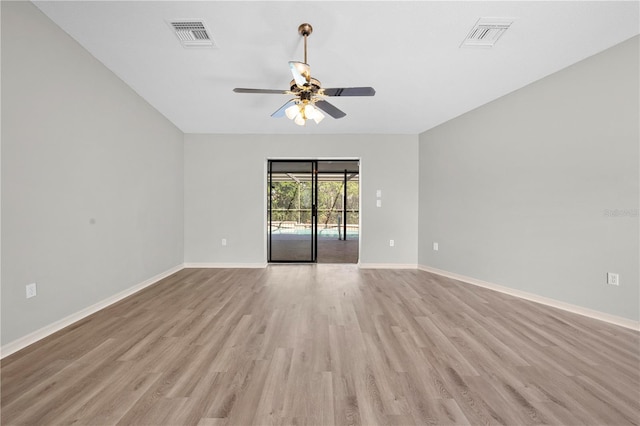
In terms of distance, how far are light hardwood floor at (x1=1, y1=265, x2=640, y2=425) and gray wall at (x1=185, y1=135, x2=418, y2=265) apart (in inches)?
72.9

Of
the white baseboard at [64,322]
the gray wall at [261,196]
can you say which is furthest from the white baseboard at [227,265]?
the white baseboard at [64,322]

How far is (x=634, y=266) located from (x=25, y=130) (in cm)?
561

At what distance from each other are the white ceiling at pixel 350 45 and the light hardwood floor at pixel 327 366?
275cm

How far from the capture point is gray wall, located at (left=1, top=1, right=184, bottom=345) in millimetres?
2019

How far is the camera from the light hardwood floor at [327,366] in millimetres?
1408

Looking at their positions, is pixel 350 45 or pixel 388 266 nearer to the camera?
pixel 350 45

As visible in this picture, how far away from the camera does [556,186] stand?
9.80 feet

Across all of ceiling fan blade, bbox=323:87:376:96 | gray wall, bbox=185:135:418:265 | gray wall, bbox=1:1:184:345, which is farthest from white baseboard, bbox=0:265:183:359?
ceiling fan blade, bbox=323:87:376:96

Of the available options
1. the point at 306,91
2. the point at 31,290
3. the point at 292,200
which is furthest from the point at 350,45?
the point at 31,290

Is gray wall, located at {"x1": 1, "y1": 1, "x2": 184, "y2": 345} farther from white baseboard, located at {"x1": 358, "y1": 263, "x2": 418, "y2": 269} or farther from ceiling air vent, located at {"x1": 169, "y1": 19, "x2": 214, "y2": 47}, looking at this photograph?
white baseboard, located at {"x1": 358, "y1": 263, "x2": 418, "y2": 269}

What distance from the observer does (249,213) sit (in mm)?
4883

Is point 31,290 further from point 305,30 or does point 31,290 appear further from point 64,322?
point 305,30

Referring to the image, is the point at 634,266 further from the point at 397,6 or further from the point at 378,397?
the point at 397,6

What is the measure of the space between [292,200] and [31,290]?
3855mm
